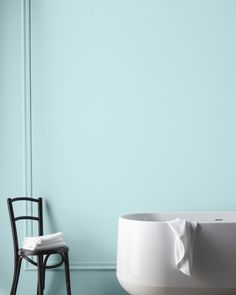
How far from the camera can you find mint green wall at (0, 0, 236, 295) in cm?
340

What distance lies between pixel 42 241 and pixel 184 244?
2.92 ft

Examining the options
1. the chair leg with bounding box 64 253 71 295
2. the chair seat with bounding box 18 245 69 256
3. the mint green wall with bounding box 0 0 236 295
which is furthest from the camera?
the mint green wall with bounding box 0 0 236 295

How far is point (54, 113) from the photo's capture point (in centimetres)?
346

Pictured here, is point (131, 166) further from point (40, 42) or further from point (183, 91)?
point (40, 42)

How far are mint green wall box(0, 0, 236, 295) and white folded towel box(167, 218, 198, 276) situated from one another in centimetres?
69

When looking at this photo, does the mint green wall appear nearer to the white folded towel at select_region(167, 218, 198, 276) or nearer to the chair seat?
the chair seat

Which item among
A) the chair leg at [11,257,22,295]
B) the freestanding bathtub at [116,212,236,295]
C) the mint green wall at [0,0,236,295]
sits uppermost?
the mint green wall at [0,0,236,295]

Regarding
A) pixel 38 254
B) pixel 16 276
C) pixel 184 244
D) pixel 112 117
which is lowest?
pixel 16 276

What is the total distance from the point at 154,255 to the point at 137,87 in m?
1.22

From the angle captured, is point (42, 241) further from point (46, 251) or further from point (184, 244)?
point (184, 244)

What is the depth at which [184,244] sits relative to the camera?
105 inches

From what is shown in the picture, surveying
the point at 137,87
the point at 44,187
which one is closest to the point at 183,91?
the point at 137,87

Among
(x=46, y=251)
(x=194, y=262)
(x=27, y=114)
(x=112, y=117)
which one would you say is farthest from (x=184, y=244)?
(x=27, y=114)

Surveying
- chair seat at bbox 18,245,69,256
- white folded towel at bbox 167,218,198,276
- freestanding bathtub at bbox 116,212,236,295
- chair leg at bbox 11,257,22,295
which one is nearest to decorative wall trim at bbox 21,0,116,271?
chair leg at bbox 11,257,22,295
